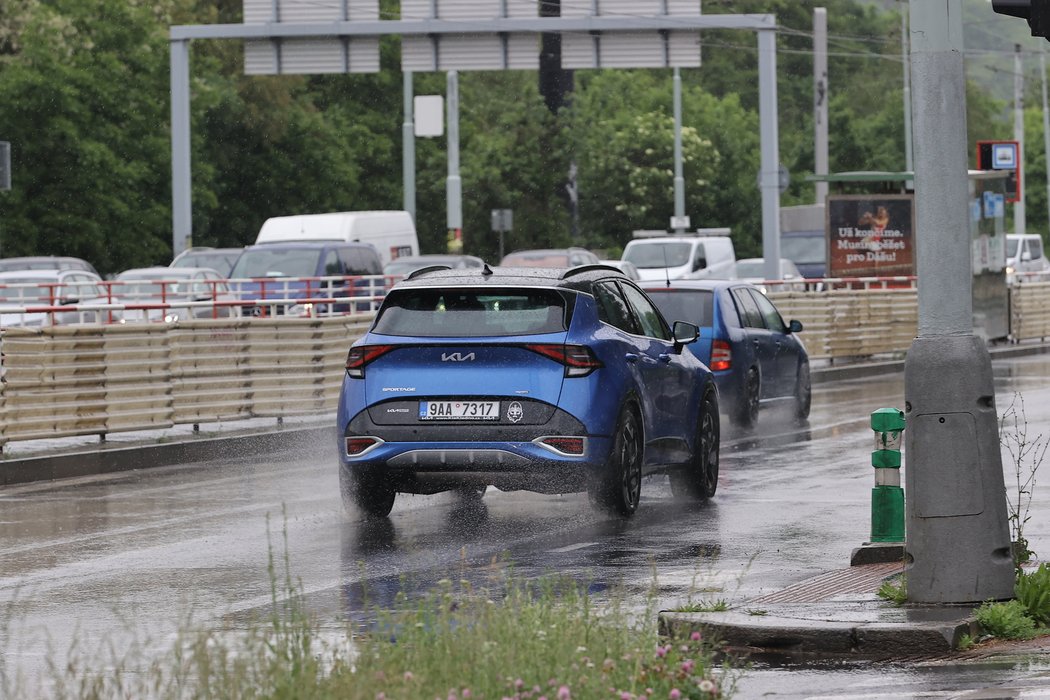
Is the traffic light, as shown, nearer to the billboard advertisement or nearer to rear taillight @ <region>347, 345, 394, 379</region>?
rear taillight @ <region>347, 345, 394, 379</region>

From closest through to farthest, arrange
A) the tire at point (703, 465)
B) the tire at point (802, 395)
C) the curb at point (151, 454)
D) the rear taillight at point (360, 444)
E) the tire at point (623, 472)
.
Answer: the rear taillight at point (360, 444), the tire at point (623, 472), the tire at point (703, 465), the curb at point (151, 454), the tire at point (802, 395)

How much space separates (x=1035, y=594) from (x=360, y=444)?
5206mm

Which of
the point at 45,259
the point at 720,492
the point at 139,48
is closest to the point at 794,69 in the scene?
the point at 139,48

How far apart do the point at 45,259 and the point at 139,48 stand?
1335 centimetres

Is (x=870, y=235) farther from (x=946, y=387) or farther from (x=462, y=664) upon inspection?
(x=462, y=664)

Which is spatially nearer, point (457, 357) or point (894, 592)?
point (894, 592)

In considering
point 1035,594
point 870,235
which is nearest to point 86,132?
point 870,235

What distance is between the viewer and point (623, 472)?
13562mm

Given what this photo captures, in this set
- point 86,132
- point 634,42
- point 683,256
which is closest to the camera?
point 634,42

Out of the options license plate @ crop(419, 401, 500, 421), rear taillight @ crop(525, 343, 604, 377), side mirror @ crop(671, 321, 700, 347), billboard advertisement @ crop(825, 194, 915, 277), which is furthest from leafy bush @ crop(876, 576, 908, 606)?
billboard advertisement @ crop(825, 194, 915, 277)

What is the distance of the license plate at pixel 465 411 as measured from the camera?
42.8ft

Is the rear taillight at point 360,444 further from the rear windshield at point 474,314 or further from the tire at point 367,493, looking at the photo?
the rear windshield at point 474,314

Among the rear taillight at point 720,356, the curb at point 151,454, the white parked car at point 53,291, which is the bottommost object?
the curb at point 151,454

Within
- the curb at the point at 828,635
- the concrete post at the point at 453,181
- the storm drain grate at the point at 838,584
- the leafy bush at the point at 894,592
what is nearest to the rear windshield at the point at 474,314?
the storm drain grate at the point at 838,584
